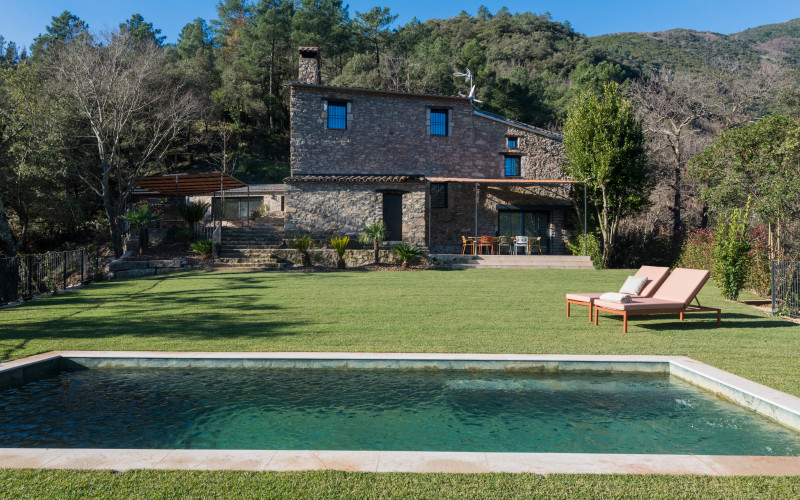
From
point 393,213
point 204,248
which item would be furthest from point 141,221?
point 393,213

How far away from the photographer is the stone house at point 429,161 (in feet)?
74.8

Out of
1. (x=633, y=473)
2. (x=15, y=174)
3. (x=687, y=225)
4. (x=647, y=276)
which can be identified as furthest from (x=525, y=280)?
(x=15, y=174)

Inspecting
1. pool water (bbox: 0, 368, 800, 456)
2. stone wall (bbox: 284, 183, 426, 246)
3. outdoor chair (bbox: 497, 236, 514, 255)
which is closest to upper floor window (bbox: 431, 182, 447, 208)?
stone wall (bbox: 284, 183, 426, 246)

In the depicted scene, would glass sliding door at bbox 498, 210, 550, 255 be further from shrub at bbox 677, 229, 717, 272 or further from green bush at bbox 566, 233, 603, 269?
shrub at bbox 677, 229, 717, 272

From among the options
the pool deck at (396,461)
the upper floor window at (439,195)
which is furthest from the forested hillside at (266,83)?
the pool deck at (396,461)

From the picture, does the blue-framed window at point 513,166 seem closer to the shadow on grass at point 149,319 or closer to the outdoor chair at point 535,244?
the outdoor chair at point 535,244

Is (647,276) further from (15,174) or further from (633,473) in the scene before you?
(15,174)

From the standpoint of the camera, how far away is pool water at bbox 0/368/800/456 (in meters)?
4.21

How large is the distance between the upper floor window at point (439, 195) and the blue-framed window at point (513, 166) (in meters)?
3.84

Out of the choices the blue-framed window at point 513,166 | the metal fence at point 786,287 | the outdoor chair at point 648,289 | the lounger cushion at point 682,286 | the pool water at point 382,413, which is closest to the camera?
the pool water at point 382,413

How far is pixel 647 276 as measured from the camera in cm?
959

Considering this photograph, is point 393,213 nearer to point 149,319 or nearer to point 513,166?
point 513,166

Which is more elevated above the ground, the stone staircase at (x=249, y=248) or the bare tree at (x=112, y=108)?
the bare tree at (x=112, y=108)

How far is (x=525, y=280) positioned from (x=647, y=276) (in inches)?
237
